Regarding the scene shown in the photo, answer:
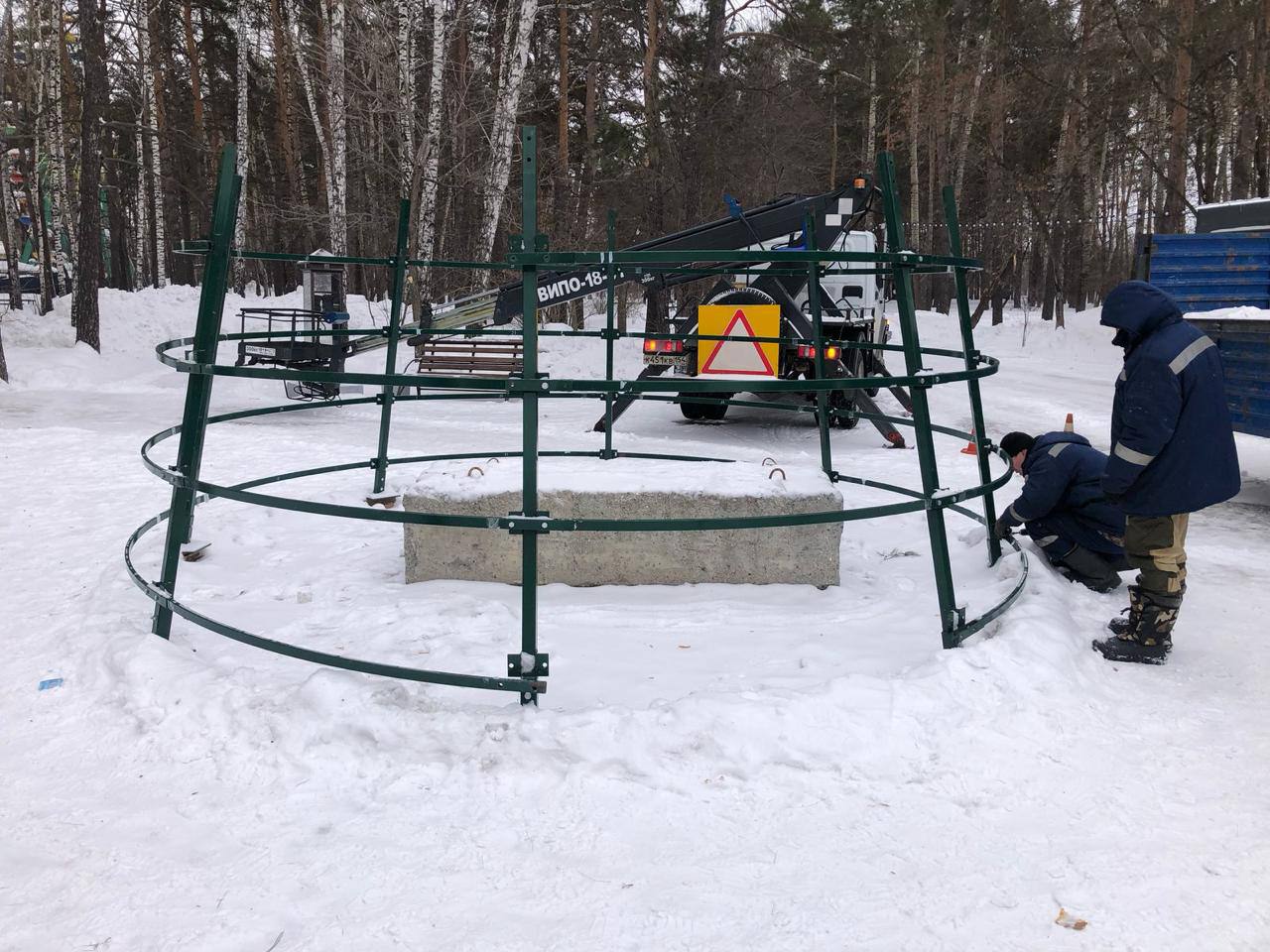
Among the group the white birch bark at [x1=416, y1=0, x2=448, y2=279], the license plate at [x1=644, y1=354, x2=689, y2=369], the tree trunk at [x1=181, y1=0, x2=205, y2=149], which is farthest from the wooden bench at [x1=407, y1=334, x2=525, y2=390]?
the tree trunk at [x1=181, y1=0, x2=205, y2=149]

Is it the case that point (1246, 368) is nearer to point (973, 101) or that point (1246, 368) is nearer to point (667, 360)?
point (667, 360)

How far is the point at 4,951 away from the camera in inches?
87.0

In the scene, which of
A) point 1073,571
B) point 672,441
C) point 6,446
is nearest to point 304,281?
point 6,446

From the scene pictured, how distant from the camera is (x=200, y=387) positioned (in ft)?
12.3

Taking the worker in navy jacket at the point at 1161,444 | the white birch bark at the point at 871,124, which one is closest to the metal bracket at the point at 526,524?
the worker in navy jacket at the point at 1161,444

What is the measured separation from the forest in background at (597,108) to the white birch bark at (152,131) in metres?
0.12

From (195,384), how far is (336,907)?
217 cm

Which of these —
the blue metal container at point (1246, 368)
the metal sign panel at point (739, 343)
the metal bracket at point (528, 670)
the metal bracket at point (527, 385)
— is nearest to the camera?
the metal bracket at point (527, 385)

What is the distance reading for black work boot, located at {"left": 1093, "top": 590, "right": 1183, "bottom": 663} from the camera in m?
3.97

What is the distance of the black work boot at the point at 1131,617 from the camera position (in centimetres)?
405

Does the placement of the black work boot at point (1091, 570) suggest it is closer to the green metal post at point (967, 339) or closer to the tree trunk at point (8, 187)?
the green metal post at point (967, 339)

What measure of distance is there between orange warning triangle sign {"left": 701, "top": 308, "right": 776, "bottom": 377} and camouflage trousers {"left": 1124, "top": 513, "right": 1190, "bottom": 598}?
510 centimetres

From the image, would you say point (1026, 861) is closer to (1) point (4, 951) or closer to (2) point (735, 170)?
(1) point (4, 951)

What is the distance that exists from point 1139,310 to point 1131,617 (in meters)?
1.27
